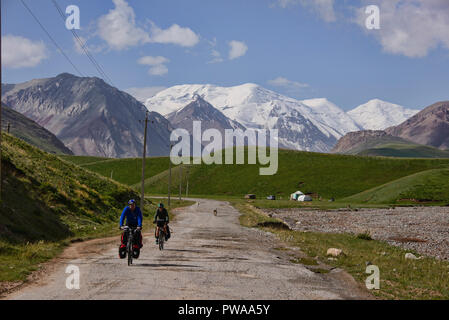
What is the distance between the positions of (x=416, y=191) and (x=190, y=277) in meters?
115

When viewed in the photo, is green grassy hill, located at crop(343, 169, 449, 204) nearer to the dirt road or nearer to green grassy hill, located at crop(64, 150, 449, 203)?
green grassy hill, located at crop(64, 150, 449, 203)

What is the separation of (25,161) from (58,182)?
3972mm

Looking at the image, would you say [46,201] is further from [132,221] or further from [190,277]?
[190,277]

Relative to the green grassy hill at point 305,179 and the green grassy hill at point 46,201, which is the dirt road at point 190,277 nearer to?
the green grassy hill at point 46,201

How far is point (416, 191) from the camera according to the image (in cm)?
11900

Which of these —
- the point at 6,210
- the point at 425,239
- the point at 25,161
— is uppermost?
the point at 25,161

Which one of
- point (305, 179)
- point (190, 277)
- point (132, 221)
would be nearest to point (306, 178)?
point (305, 179)

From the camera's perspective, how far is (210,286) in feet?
48.6

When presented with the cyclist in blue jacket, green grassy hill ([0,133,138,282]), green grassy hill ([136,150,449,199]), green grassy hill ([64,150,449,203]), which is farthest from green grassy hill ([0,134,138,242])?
green grassy hill ([136,150,449,199])

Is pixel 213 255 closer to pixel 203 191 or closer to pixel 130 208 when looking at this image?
pixel 130 208

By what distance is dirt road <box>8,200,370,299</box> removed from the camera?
1355cm

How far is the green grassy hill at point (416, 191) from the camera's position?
→ 114 meters

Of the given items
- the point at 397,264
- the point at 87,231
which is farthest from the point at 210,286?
the point at 87,231

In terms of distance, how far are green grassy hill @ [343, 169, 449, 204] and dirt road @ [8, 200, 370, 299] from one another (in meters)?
99.1
